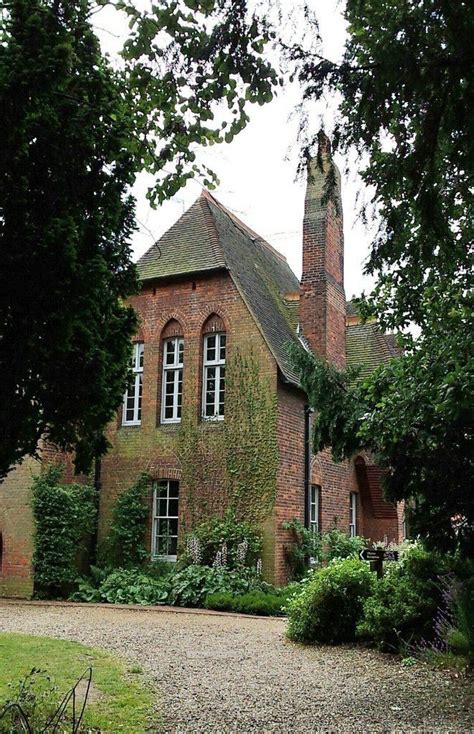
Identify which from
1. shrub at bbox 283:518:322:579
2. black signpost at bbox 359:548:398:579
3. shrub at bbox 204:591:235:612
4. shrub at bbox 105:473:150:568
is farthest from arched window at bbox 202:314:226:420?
black signpost at bbox 359:548:398:579

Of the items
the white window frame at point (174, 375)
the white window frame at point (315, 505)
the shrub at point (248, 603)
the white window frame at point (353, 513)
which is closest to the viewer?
the shrub at point (248, 603)

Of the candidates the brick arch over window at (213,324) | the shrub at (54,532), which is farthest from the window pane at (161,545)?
the brick arch over window at (213,324)

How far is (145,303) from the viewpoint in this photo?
18375 mm

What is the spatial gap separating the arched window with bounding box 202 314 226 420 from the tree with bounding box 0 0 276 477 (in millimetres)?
10926

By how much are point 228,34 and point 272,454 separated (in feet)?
39.3

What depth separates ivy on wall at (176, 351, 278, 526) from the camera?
15.9 m

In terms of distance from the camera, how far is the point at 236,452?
16359mm

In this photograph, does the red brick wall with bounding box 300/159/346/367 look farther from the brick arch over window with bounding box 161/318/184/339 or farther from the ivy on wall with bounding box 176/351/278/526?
the brick arch over window with bounding box 161/318/184/339

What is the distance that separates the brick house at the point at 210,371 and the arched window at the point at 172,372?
2cm

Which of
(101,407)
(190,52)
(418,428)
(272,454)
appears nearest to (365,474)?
(272,454)

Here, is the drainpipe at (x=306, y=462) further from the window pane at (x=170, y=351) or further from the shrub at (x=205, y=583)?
the window pane at (x=170, y=351)

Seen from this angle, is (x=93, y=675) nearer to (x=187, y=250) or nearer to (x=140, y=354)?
(x=140, y=354)

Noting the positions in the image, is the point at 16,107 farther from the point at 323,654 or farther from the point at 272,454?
the point at 272,454

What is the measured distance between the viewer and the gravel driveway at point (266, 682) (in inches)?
243
